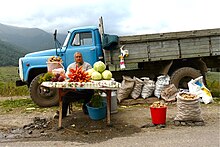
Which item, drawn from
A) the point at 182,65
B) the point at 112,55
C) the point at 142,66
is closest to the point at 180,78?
the point at 182,65

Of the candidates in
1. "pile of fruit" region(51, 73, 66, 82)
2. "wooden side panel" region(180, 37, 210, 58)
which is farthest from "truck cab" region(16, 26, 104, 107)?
"pile of fruit" region(51, 73, 66, 82)

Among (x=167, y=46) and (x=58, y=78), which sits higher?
(x=167, y=46)

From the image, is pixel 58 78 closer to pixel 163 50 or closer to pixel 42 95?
pixel 42 95

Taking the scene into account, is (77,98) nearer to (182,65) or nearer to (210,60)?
(182,65)

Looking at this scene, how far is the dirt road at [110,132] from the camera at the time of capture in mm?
4680

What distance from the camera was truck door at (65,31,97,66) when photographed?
340 inches

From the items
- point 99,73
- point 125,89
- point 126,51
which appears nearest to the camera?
point 99,73

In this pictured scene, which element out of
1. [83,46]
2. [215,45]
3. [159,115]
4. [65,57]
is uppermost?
[83,46]

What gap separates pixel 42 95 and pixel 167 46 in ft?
13.6

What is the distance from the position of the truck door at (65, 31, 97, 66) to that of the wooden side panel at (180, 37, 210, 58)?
9.13 ft

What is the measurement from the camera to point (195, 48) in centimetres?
880

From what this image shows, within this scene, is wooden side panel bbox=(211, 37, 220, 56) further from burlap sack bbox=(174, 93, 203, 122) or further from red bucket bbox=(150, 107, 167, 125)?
red bucket bbox=(150, 107, 167, 125)

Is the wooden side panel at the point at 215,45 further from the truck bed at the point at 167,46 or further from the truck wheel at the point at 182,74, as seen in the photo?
the truck wheel at the point at 182,74

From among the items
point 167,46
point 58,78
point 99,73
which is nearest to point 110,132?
point 99,73
